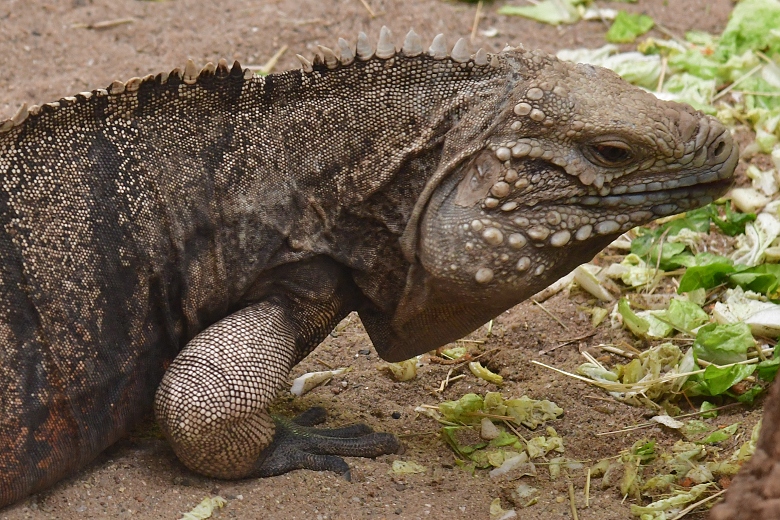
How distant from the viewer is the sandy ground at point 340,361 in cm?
491

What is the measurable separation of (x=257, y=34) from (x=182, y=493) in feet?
18.4

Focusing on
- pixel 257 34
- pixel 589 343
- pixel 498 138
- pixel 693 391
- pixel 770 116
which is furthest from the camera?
pixel 257 34

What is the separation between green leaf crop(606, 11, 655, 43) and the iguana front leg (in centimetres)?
616

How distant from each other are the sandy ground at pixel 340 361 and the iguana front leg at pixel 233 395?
134 millimetres

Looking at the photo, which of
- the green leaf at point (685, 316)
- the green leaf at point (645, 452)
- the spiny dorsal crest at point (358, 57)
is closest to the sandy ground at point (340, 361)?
the green leaf at point (645, 452)

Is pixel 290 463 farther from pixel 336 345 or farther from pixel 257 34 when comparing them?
pixel 257 34

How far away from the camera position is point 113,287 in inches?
187

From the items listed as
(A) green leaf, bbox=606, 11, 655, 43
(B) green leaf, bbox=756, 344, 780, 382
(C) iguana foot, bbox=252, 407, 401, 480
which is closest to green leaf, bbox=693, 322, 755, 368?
(B) green leaf, bbox=756, 344, 780, 382

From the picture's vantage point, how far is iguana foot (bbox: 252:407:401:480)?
5.20 meters

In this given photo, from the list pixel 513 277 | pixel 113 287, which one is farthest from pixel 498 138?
pixel 113 287

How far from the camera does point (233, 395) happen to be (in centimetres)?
475

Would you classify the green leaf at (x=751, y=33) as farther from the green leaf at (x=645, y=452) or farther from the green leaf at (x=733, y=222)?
the green leaf at (x=645, y=452)

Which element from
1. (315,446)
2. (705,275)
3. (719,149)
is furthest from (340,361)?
(719,149)

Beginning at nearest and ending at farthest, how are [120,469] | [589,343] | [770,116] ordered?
1. [120,469]
2. [589,343]
3. [770,116]
